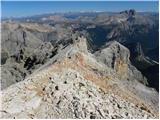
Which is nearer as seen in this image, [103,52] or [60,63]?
[60,63]

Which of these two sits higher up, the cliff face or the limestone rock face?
the cliff face

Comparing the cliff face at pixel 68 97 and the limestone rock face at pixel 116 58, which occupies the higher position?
the cliff face at pixel 68 97

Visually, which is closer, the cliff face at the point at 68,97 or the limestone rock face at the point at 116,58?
the cliff face at the point at 68,97

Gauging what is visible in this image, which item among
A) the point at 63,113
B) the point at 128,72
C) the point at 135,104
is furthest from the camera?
the point at 128,72

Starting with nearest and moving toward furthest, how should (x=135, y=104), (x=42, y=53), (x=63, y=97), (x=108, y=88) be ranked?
(x=63, y=97)
(x=135, y=104)
(x=108, y=88)
(x=42, y=53)

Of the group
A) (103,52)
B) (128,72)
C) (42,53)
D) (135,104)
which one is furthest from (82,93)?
(128,72)

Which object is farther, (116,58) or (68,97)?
(116,58)

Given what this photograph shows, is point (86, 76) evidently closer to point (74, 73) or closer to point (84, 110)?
point (74, 73)

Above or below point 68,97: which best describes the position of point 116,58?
below

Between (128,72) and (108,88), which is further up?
(108,88)

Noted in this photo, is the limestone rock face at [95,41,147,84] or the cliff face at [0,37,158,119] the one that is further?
the limestone rock face at [95,41,147,84]

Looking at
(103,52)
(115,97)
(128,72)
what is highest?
(115,97)
